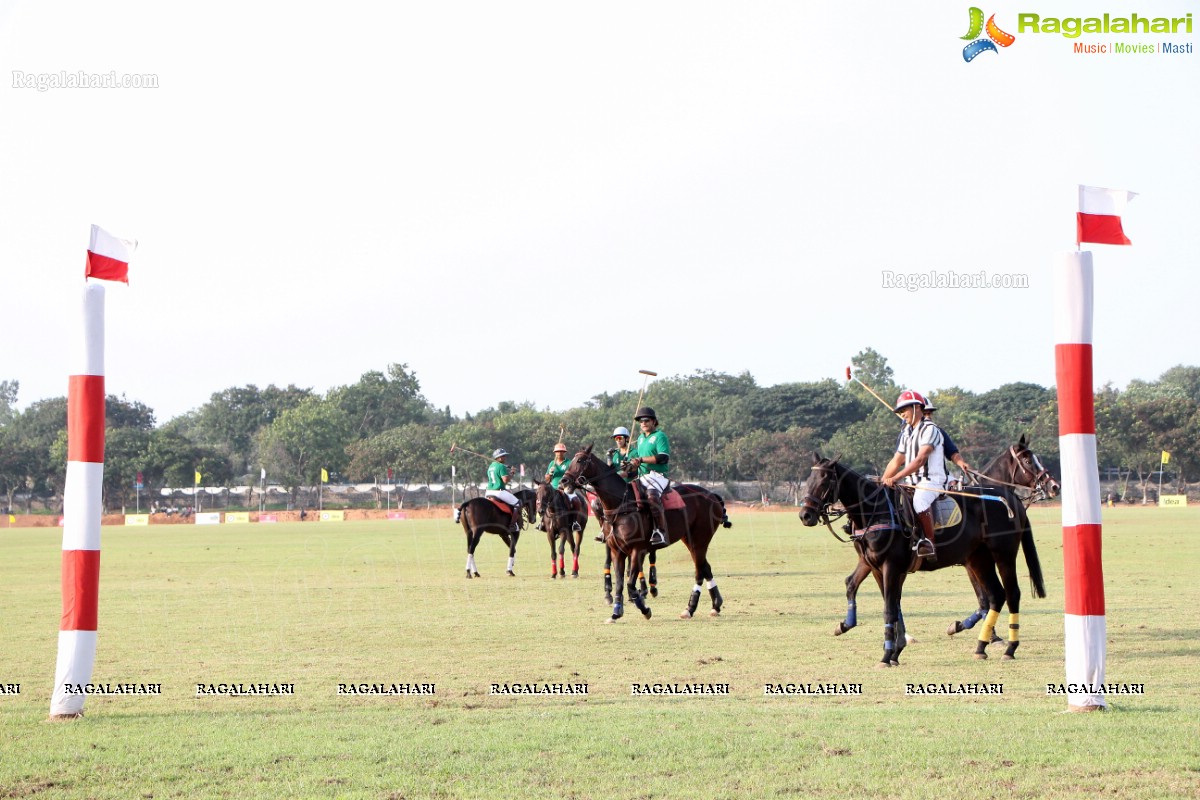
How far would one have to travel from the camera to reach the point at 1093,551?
24.1ft

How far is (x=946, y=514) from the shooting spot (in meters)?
11.0

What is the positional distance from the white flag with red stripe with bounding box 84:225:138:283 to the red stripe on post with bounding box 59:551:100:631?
1827mm

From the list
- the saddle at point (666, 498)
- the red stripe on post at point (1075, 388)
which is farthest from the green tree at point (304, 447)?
the red stripe on post at point (1075, 388)

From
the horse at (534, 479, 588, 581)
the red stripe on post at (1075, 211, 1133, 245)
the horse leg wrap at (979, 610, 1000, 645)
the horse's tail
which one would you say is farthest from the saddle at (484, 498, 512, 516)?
the red stripe on post at (1075, 211, 1133, 245)

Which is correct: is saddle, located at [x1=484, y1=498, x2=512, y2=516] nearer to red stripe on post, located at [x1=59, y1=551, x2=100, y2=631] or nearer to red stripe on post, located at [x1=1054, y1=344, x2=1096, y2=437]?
red stripe on post, located at [x1=59, y1=551, x2=100, y2=631]

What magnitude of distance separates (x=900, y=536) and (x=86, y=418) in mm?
6910

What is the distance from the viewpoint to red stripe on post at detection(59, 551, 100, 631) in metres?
7.56

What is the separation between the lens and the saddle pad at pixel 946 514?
11.0m

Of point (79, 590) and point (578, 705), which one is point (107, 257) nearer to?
point (79, 590)

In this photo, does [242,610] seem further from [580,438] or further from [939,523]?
[580,438]

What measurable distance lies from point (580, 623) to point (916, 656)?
431 cm

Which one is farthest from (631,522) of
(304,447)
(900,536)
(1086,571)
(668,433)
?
(304,447)

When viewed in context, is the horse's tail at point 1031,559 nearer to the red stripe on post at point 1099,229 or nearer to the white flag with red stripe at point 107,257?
the red stripe on post at point 1099,229

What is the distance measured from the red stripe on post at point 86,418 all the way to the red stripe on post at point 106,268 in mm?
676
